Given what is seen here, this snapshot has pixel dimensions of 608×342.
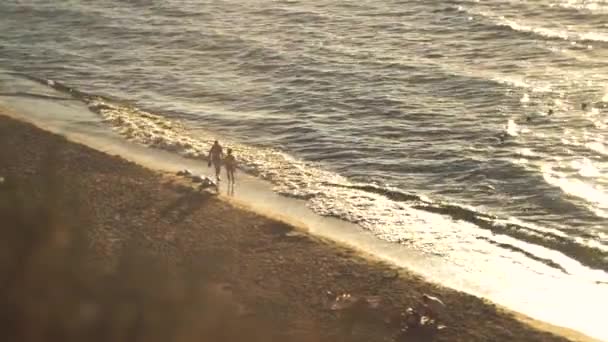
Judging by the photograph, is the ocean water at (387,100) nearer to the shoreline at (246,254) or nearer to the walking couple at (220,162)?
the walking couple at (220,162)

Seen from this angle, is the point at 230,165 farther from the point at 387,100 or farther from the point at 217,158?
the point at 387,100

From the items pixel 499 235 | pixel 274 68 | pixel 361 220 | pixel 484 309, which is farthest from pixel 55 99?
pixel 484 309

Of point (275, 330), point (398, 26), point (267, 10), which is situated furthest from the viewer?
point (267, 10)

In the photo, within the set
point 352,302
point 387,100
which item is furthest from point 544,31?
point 352,302

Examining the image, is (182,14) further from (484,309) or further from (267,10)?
(484,309)

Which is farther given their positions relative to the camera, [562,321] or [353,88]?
[353,88]

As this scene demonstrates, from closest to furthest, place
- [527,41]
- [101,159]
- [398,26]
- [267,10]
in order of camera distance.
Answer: [101,159]
[527,41]
[398,26]
[267,10]

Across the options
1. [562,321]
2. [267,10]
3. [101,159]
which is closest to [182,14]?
[267,10]
